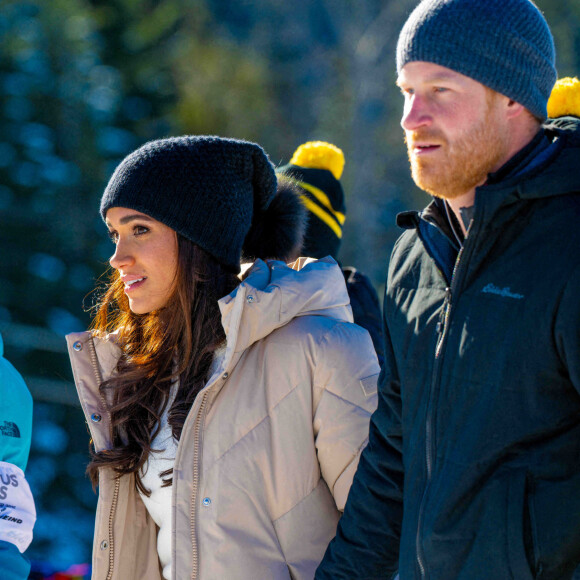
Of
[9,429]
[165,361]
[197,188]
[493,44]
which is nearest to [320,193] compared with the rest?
[197,188]

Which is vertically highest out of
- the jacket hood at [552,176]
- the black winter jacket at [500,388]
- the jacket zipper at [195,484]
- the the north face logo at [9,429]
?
the jacket hood at [552,176]

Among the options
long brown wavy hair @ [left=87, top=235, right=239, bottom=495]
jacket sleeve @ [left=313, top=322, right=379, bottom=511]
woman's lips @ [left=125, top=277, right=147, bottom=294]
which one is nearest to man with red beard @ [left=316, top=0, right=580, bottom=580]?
jacket sleeve @ [left=313, top=322, right=379, bottom=511]

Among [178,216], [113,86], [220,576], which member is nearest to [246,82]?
[113,86]

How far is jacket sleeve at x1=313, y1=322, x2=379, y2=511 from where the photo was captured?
1943 mm

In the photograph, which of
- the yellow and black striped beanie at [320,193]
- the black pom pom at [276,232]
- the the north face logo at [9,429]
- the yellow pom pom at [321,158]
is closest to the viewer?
the the north face logo at [9,429]

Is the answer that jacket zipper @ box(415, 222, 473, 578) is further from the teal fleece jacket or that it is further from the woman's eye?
the woman's eye

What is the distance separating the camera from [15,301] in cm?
639

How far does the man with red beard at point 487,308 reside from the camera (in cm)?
127

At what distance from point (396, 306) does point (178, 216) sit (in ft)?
2.70

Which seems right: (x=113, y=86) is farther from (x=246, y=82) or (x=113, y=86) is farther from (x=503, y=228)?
(x=503, y=228)

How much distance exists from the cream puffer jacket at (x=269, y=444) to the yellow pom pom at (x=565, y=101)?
2.38ft

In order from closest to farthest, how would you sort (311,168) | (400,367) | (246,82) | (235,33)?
(400,367)
(311,168)
(246,82)
(235,33)

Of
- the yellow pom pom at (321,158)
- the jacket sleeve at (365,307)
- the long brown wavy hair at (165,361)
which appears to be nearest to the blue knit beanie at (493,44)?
the long brown wavy hair at (165,361)

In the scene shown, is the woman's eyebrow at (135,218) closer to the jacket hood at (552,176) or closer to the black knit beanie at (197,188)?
the black knit beanie at (197,188)
